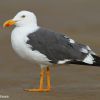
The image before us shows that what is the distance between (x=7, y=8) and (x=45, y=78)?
5897 mm

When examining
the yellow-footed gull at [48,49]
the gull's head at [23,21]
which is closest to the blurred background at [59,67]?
the yellow-footed gull at [48,49]

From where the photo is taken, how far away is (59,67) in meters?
11.6

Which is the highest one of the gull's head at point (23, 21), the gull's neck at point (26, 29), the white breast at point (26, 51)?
the gull's head at point (23, 21)

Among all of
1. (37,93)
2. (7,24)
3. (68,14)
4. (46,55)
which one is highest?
(68,14)

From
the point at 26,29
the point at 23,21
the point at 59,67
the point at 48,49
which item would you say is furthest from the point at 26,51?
the point at 59,67

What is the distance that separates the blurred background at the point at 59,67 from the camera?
933 centimetres

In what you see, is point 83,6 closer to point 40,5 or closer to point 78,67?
point 40,5

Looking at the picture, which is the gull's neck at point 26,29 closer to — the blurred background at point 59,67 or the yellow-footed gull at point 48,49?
the yellow-footed gull at point 48,49

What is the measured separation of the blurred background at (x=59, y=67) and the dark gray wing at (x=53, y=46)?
1.86ft

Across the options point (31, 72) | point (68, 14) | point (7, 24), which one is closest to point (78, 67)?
point (31, 72)

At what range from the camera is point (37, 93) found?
9312mm

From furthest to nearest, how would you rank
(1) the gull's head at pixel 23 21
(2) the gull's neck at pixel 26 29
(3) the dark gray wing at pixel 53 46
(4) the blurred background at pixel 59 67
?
(1) the gull's head at pixel 23 21, (2) the gull's neck at pixel 26 29, (3) the dark gray wing at pixel 53 46, (4) the blurred background at pixel 59 67

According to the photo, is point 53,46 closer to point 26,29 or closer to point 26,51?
point 26,51

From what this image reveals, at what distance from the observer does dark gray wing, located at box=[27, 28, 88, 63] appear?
9.45m
